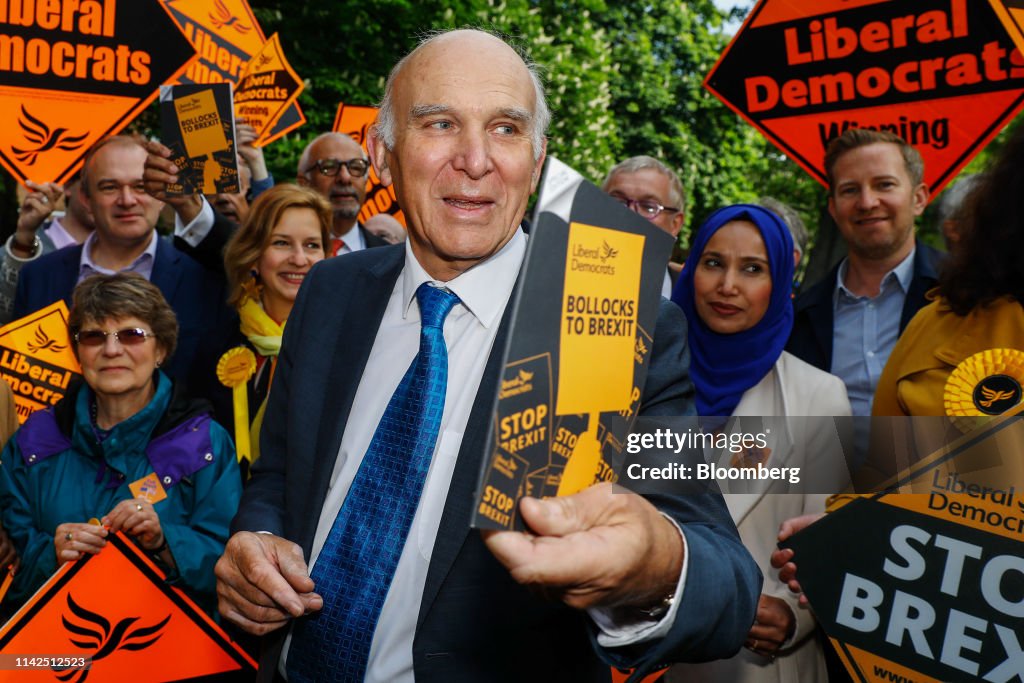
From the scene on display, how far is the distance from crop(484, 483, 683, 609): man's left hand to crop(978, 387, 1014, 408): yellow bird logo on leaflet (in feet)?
4.49

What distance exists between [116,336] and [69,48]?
5.96 ft

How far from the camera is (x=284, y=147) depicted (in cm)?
1227

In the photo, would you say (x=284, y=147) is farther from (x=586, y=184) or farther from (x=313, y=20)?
(x=586, y=184)

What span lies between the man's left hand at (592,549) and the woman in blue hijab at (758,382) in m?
1.58

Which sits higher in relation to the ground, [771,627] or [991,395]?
→ [991,395]

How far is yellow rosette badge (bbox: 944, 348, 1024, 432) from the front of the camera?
7.66 feet

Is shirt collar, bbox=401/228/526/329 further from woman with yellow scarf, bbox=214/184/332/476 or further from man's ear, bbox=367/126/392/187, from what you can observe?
woman with yellow scarf, bbox=214/184/332/476

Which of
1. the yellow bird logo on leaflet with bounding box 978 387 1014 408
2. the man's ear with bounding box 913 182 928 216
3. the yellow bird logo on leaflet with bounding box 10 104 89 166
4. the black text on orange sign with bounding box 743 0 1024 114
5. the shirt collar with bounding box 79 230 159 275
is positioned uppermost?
the black text on orange sign with bounding box 743 0 1024 114

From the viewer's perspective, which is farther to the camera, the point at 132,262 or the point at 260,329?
the point at 132,262

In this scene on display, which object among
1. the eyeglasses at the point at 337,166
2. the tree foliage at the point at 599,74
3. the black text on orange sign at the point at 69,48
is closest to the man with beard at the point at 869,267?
the eyeglasses at the point at 337,166

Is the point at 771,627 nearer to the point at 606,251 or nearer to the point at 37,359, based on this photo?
the point at 606,251

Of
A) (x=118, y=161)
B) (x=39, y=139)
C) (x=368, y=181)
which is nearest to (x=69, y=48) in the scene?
(x=39, y=139)

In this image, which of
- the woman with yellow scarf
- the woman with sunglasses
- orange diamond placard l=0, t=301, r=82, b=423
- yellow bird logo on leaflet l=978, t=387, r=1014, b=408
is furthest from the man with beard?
orange diamond placard l=0, t=301, r=82, b=423

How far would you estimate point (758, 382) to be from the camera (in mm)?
3322
